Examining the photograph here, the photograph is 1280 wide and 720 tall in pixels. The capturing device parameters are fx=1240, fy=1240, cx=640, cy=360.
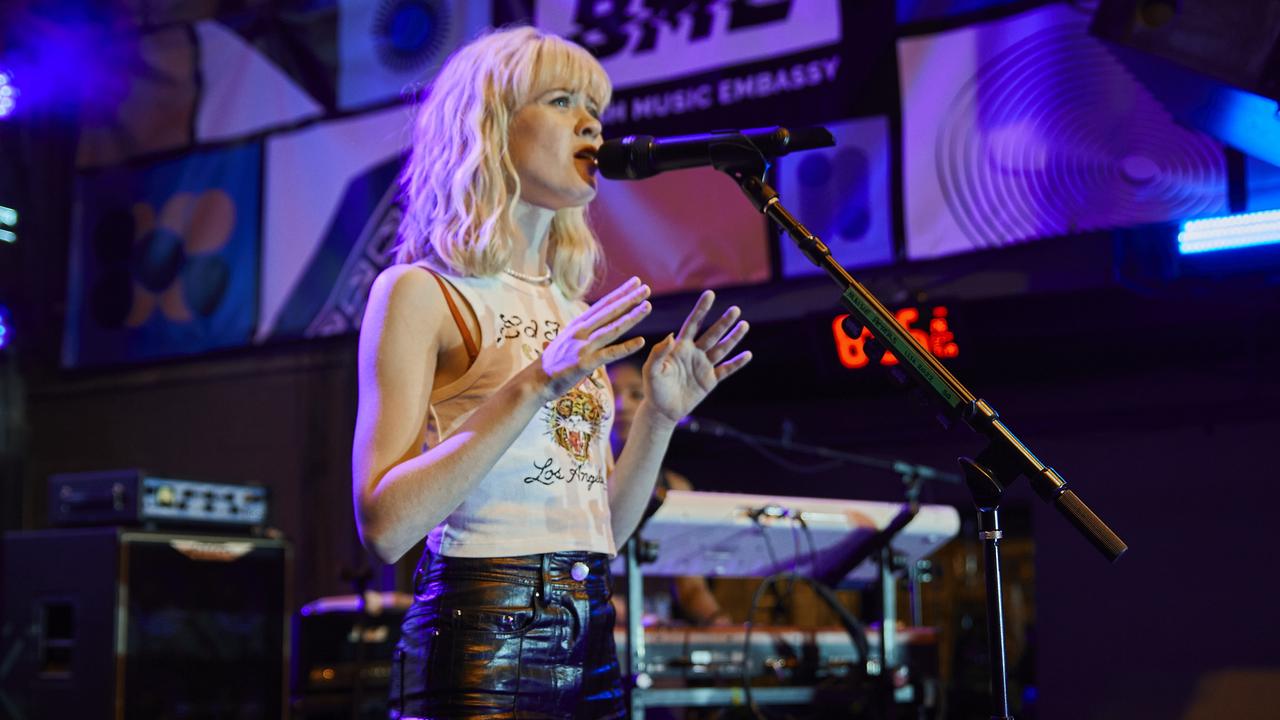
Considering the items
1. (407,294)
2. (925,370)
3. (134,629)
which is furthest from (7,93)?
(925,370)

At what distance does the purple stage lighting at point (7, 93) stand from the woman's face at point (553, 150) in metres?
4.82

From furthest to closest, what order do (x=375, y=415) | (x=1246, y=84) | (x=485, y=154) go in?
(x=1246, y=84), (x=485, y=154), (x=375, y=415)

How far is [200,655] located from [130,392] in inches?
129

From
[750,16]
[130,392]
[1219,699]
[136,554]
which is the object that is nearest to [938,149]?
[750,16]

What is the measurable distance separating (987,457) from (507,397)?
1.93ft

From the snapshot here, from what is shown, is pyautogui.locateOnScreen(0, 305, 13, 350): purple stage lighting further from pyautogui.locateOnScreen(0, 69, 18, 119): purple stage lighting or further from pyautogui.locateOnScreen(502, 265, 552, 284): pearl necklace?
pyautogui.locateOnScreen(502, 265, 552, 284): pearl necklace

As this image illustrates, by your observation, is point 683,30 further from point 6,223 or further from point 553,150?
point 553,150

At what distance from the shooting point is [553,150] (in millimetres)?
1742

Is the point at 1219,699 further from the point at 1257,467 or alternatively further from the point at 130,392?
the point at 130,392

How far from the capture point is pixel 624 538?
6.19ft

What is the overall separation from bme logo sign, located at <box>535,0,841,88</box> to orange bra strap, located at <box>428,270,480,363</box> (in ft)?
12.1

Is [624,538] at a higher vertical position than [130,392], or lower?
lower

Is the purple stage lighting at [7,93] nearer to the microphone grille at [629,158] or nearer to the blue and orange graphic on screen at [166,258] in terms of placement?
the blue and orange graphic on screen at [166,258]

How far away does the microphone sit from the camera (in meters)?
1.64
